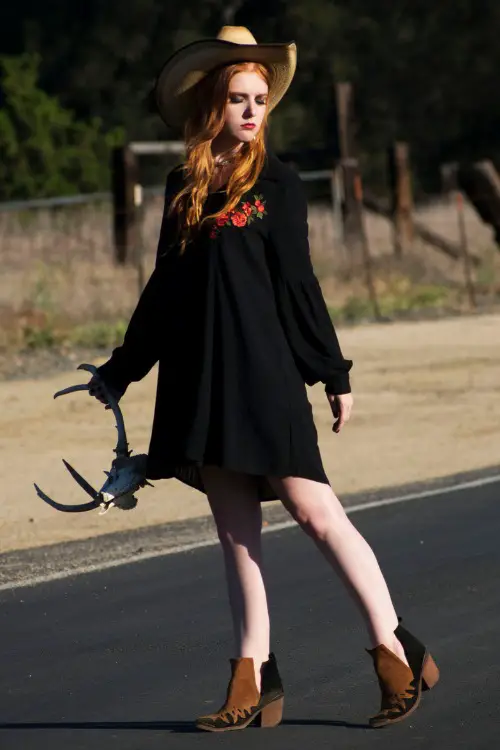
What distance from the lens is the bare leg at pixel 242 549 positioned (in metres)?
5.56

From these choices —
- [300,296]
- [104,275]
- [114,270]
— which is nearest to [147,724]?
[300,296]

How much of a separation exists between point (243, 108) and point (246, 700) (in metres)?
1.75

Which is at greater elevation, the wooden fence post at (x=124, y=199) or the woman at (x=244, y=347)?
the woman at (x=244, y=347)

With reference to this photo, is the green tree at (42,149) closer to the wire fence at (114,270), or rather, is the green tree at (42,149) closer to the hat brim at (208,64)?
the wire fence at (114,270)

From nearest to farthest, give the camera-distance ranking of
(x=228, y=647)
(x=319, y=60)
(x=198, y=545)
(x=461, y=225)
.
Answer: (x=228, y=647) → (x=198, y=545) → (x=461, y=225) → (x=319, y=60)

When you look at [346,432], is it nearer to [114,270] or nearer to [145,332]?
[145,332]

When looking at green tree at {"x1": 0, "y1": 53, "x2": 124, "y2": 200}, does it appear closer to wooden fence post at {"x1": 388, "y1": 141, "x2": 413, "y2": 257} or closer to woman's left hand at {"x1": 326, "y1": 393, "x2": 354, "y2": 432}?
wooden fence post at {"x1": 388, "y1": 141, "x2": 413, "y2": 257}

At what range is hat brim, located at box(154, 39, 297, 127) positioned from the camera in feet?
18.0

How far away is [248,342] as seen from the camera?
5.40 metres

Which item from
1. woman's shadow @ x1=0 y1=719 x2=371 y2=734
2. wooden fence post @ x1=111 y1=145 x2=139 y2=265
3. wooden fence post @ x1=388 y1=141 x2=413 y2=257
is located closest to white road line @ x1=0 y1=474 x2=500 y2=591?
woman's shadow @ x1=0 y1=719 x2=371 y2=734

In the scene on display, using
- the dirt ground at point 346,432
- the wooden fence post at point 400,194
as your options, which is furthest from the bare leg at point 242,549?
the wooden fence post at point 400,194

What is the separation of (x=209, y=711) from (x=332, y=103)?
20718mm

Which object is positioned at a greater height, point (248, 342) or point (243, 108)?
point (243, 108)

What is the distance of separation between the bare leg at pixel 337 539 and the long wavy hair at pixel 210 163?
765 millimetres
